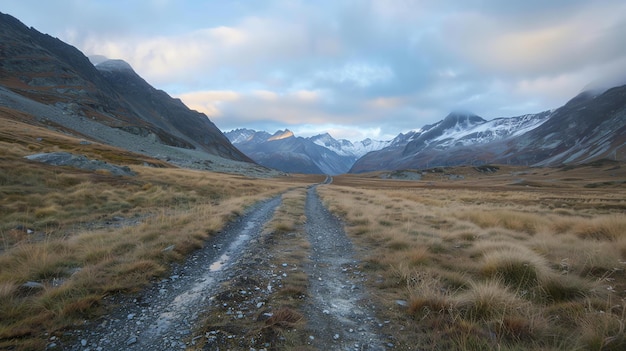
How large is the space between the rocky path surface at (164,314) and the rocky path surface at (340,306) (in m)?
2.45

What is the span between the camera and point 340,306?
6348 mm

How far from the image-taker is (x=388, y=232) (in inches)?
505

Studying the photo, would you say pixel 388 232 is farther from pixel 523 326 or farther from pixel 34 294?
pixel 34 294

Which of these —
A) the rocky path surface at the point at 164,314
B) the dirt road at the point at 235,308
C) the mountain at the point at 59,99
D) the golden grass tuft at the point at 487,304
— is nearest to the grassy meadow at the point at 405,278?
the golden grass tuft at the point at 487,304

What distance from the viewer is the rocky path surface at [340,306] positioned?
4938mm

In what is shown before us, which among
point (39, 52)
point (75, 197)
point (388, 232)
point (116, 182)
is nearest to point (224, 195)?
point (116, 182)

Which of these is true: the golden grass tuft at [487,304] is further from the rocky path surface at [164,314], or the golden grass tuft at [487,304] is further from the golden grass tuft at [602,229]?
the golden grass tuft at [602,229]

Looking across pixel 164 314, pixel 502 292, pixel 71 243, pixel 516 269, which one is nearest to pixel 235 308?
pixel 164 314

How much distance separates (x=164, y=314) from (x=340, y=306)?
12.6 ft

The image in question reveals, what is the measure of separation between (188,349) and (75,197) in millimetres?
19419

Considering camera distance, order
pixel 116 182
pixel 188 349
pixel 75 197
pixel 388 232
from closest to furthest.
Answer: pixel 188 349
pixel 388 232
pixel 75 197
pixel 116 182

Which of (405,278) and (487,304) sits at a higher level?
(487,304)

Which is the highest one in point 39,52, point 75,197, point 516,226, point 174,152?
point 39,52

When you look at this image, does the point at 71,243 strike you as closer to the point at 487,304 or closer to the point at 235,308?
the point at 235,308
